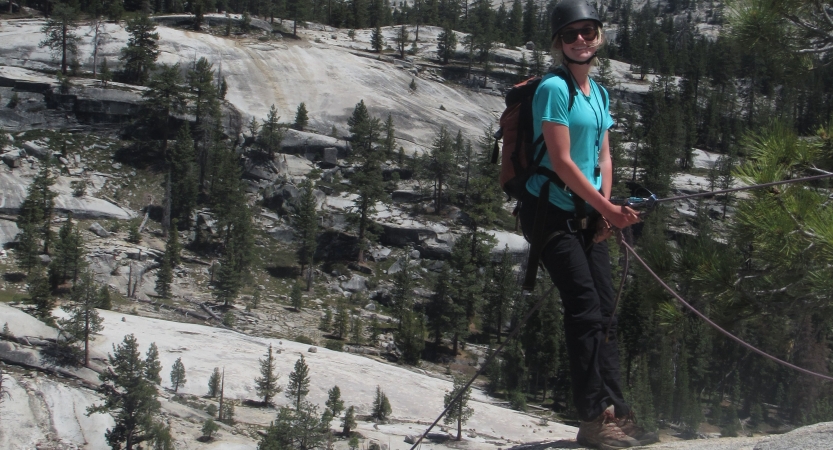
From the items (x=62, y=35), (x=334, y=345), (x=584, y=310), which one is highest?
(x=62, y=35)

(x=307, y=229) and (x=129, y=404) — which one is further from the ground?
(x=307, y=229)

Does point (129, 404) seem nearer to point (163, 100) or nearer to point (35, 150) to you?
point (35, 150)

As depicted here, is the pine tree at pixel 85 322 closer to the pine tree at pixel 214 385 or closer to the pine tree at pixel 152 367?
the pine tree at pixel 152 367

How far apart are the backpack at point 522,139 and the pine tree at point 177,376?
20176 mm

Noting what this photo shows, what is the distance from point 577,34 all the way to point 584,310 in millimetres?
1464

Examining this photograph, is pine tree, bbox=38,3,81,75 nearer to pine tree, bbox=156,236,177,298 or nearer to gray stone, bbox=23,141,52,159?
gray stone, bbox=23,141,52,159

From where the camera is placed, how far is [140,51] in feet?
159

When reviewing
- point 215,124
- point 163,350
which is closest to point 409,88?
point 215,124

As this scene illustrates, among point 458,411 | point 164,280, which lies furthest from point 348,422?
point 164,280

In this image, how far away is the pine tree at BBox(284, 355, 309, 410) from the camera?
21812 millimetres

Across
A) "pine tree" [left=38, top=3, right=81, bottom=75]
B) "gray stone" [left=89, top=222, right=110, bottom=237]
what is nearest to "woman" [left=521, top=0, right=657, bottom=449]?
"gray stone" [left=89, top=222, right=110, bottom=237]

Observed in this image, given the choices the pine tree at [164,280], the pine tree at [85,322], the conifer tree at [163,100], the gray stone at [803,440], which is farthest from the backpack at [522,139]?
the conifer tree at [163,100]

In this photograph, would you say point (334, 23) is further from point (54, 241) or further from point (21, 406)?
point (21, 406)

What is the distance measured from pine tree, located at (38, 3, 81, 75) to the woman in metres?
51.1
